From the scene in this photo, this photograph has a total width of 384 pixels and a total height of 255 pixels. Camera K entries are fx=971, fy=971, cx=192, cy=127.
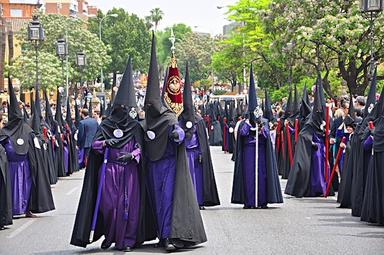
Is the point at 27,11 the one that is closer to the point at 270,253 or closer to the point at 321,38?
the point at 321,38

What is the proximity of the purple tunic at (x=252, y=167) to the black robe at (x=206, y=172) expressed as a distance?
1.98 feet

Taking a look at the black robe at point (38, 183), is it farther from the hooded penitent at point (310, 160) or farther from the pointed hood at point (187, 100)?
the hooded penitent at point (310, 160)

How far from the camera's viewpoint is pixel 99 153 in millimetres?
12359

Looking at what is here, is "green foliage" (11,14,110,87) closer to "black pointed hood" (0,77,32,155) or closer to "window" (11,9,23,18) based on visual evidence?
"window" (11,9,23,18)

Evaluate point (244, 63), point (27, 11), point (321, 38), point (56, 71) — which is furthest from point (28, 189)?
point (27, 11)

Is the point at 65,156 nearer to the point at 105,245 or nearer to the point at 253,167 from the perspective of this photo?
the point at 253,167

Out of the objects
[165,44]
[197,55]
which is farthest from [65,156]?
[165,44]

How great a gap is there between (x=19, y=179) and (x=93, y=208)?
4112mm

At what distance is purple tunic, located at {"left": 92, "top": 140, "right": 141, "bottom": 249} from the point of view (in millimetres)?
12141

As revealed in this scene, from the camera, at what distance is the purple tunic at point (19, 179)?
52.1ft

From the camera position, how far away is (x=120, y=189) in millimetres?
A: 12234

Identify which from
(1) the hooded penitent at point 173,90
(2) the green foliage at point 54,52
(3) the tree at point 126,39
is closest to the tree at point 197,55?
(3) the tree at point 126,39

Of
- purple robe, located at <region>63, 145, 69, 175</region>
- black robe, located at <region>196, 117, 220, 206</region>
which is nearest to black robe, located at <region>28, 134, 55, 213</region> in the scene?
black robe, located at <region>196, 117, 220, 206</region>

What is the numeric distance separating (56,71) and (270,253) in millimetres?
58441
